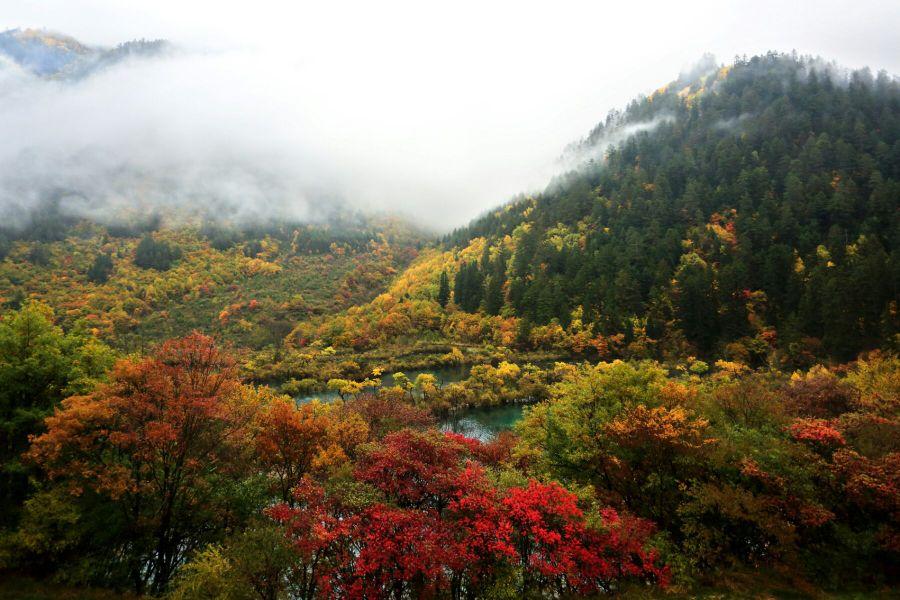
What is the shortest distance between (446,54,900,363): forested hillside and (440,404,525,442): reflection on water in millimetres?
39528

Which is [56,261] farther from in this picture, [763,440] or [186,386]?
[763,440]

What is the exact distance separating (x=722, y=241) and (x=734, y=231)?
20.3 ft

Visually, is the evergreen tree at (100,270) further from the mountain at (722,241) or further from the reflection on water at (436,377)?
the reflection on water at (436,377)

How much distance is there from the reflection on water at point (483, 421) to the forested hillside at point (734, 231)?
39528 mm

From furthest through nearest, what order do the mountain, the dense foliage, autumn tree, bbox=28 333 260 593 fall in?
the mountain < autumn tree, bbox=28 333 260 593 < the dense foliage

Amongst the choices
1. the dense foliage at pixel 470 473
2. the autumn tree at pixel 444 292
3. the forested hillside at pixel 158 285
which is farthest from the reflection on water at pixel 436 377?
the forested hillside at pixel 158 285

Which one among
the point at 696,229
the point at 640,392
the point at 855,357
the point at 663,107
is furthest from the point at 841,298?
the point at 663,107

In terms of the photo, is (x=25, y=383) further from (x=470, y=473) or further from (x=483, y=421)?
(x=483, y=421)

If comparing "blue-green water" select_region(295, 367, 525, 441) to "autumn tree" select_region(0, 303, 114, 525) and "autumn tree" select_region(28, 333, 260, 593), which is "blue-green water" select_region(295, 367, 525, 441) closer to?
"autumn tree" select_region(28, 333, 260, 593)

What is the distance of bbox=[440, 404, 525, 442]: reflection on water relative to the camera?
203 ft

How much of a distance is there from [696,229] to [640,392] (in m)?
97.8

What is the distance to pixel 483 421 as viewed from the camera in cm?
6712

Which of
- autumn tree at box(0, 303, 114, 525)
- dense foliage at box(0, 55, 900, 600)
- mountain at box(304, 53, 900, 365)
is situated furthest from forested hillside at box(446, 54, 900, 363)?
autumn tree at box(0, 303, 114, 525)

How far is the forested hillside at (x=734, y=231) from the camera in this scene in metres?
76.6
